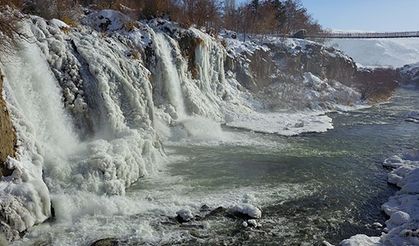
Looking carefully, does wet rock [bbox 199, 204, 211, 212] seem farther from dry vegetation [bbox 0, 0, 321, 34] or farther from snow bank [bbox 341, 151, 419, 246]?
dry vegetation [bbox 0, 0, 321, 34]

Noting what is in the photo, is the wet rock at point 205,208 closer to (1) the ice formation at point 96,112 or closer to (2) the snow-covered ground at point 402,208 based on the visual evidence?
(1) the ice formation at point 96,112

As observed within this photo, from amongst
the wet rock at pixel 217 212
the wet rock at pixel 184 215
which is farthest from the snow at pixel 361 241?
the wet rock at pixel 184 215

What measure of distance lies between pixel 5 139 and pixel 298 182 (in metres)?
10.3

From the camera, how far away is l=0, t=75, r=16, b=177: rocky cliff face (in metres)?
11.0

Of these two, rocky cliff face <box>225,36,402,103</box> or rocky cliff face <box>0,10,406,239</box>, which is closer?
rocky cliff face <box>0,10,406,239</box>

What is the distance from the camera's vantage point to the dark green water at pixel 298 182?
11785 mm

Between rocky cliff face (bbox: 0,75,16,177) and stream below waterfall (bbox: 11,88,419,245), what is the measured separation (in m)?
1.80

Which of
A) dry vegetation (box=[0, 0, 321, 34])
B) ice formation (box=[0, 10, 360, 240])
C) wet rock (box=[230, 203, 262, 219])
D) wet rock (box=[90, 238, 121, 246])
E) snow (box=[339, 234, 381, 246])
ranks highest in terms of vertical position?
dry vegetation (box=[0, 0, 321, 34])

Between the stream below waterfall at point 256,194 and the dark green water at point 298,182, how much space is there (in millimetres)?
34

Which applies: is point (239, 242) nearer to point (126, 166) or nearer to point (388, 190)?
point (126, 166)

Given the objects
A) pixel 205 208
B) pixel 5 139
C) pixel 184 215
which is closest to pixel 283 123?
pixel 205 208

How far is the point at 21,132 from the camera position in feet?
40.2

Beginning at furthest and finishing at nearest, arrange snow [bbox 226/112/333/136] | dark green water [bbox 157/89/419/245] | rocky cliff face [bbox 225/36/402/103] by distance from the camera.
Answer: rocky cliff face [bbox 225/36/402/103], snow [bbox 226/112/333/136], dark green water [bbox 157/89/419/245]

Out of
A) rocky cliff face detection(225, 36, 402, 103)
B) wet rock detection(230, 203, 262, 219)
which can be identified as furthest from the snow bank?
rocky cliff face detection(225, 36, 402, 103)
